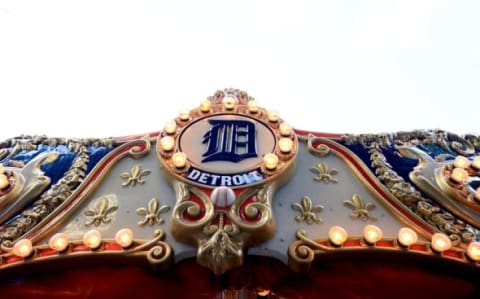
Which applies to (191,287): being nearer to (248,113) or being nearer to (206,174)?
(206,174)

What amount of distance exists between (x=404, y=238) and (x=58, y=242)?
261 cm

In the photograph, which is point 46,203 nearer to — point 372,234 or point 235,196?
point 235,196

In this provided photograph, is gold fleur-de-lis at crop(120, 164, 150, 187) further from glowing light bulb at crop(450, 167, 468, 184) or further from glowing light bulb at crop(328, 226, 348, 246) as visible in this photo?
glowing light bulb at crop(450, 167, 468, 184)

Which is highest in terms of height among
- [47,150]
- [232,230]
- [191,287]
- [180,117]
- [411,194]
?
[180,117]

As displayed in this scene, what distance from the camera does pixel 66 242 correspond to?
3330 millimetres

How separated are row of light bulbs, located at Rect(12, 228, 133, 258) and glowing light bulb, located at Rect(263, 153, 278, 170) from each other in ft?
4.39

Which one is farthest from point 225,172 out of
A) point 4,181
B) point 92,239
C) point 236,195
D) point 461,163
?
point 461,163

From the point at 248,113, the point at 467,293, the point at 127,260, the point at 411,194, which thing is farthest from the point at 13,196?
the point at 467,293

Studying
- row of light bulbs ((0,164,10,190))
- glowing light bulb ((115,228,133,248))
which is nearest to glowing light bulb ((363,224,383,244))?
glowing light bulb ((115,228,133,248))

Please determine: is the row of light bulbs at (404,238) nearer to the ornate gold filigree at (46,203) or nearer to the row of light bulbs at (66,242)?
the row of light bulbs at (66,242)

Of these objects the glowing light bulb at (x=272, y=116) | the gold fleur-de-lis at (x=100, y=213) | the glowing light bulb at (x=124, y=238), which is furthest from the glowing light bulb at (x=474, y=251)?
the gold fleur-de-lis at (x=100, y=213)

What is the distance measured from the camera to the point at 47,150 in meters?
4.83

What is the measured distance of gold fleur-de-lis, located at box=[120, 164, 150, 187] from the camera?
4.06 meters

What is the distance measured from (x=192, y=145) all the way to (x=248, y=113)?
2.75 feet
